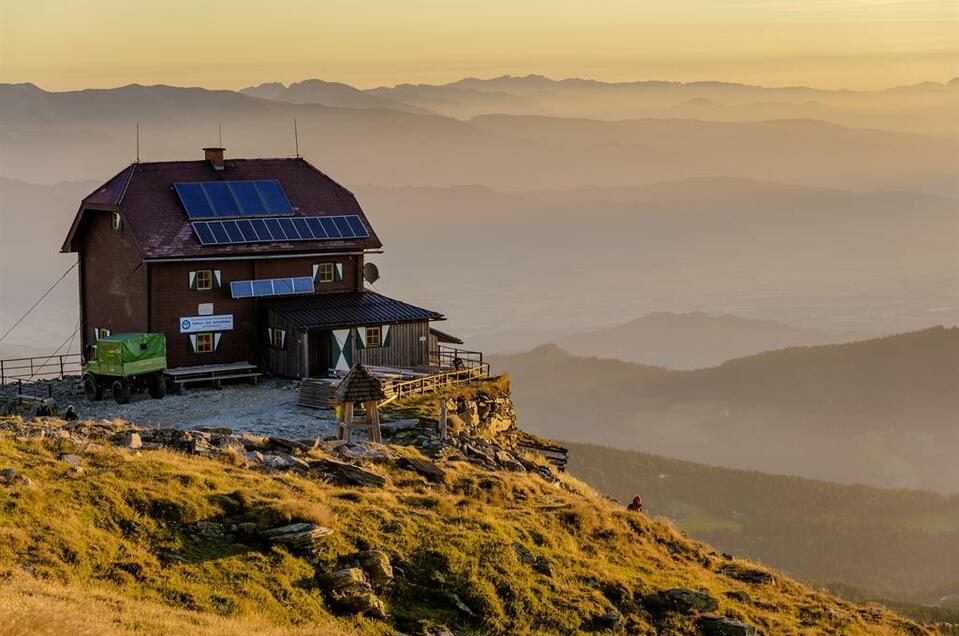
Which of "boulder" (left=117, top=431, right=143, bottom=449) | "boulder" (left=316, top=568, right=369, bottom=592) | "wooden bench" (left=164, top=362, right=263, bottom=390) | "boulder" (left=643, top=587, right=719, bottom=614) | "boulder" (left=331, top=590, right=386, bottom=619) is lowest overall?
"boulder" (left=643, top=587, right=719, bottom=614)

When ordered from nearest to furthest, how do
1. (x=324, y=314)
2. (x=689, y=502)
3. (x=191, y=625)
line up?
(x=191, y=625) → (x=324, y=314) → (x=689, y=502)

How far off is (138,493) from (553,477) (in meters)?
21.7

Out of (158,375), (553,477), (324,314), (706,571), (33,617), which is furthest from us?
(324,314)

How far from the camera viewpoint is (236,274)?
208ft

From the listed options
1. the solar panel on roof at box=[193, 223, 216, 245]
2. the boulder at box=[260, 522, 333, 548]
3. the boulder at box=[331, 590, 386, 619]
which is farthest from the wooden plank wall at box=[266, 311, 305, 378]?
the boulder at box=[331, 590, 386, 619]

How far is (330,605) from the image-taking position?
99.5 ft

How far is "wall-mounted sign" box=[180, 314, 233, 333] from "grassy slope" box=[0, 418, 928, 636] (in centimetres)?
2285

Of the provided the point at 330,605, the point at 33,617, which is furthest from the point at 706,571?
the point at 33,617

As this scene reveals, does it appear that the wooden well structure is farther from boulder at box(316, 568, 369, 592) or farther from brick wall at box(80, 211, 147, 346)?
brick wall at box(80, 211, 147, 346)

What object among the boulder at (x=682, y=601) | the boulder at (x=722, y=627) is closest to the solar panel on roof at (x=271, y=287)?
the boulder at (x=682, y=601)

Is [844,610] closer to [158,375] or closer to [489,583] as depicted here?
[489,583]

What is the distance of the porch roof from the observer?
6212 cm

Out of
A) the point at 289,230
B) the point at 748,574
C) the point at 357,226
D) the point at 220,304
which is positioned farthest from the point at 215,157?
the point at 748,574

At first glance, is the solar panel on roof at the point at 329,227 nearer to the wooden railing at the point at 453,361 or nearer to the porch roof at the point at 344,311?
the porch roof at the point at 344,311
